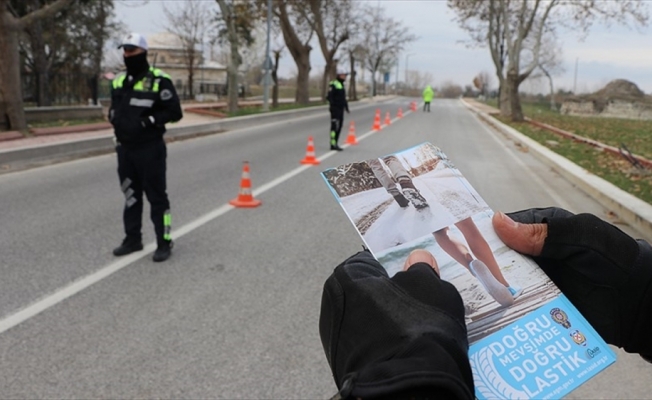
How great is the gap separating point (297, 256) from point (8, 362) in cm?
294

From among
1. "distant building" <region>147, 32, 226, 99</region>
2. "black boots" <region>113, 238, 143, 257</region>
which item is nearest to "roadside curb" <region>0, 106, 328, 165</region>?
"black boots" <region>113, 238, 143, 257</region>

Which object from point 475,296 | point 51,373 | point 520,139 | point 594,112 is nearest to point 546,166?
point 520,139

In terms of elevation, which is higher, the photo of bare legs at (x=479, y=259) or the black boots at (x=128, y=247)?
the photo of bare legs at (x=479, y=259)

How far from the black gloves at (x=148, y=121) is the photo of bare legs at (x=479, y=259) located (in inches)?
188

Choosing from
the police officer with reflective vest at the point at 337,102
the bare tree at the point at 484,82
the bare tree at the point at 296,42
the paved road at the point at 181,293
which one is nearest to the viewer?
the paved road at the point at 181,293

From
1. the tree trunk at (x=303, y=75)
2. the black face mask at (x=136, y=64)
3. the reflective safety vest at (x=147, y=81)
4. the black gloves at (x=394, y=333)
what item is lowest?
the black gloves at (x=394, y=333)

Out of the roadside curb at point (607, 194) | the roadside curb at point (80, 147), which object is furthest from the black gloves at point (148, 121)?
the roadside curb at point (80, 147)

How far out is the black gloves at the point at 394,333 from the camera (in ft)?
2.96

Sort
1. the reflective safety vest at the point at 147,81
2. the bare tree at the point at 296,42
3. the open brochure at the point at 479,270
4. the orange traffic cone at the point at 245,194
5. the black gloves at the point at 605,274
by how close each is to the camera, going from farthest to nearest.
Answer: the bare tree at the point at 296,42
the orange traffic cone at the point at 245,194
the reflective safety vest at the point at 147,81
the black gloves at the point at 605,274
the open brochure at the point at 479,270

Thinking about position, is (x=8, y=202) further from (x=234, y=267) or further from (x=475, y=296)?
(x=475, y=296)

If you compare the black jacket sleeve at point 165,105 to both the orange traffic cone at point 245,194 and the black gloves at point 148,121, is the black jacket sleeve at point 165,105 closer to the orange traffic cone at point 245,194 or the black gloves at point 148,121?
the black gloves at point 148,121

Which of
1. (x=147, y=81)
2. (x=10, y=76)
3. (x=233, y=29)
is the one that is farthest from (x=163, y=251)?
(x=233, y=29)

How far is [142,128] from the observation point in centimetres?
559

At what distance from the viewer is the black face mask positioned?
552cm
